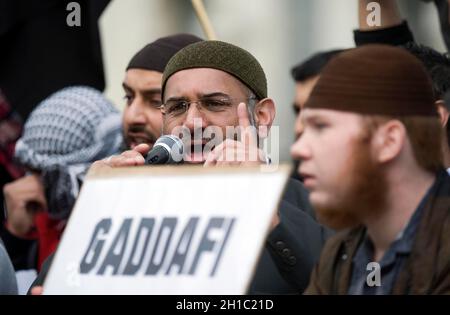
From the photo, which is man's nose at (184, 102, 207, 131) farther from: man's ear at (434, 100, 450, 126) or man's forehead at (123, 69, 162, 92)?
man's forehead at (123, 69, 162, 92)

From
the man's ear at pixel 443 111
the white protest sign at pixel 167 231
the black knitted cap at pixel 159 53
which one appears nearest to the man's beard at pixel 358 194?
the white protest sign at pixel 167 231

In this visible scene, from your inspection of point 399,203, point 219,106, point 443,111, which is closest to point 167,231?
point 399,203

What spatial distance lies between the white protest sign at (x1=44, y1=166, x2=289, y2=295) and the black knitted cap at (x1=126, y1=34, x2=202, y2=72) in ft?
7.95

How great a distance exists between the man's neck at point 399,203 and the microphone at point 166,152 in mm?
1096

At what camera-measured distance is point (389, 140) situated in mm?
3756

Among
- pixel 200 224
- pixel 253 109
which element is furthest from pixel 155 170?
pixel 253 109

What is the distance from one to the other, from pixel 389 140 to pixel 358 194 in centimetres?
17

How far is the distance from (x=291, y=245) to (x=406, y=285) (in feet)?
3.12

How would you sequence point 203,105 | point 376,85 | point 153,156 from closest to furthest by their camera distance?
point 376,85 < point 153,156 < point 203,105

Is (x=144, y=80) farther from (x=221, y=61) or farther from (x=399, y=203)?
(x=399, y=203)

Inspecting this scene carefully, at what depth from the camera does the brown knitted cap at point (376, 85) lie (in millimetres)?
3748
